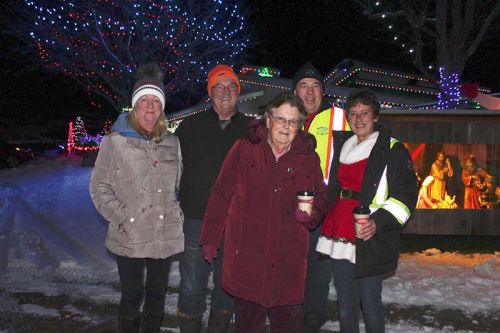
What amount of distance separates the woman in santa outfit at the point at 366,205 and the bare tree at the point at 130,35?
20275mm

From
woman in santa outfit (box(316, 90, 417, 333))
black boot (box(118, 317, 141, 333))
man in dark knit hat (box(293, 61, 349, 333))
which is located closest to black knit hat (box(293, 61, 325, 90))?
man in dark knit hat (box(293, 61, 349, 333))

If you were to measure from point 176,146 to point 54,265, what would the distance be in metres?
3.78

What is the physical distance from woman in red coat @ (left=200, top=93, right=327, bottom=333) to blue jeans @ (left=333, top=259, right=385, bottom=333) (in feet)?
1.63

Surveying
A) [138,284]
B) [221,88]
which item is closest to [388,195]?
[221,88]

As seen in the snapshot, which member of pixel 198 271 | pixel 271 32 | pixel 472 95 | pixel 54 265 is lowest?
pixel 54 265

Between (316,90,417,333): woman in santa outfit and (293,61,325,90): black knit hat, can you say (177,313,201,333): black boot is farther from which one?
(293,61,325,90): black knit hat

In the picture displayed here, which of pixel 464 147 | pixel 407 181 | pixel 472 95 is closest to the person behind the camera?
pixel 407 181

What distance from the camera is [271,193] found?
3.57 m

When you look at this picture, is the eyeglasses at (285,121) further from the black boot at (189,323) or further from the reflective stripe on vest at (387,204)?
the black boot at (189,323)

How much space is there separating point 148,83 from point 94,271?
352 cm

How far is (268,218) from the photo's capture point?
3559 mm

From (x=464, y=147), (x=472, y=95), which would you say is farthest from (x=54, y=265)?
(x=472, y=95)

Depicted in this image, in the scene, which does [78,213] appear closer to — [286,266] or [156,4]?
[286,266]

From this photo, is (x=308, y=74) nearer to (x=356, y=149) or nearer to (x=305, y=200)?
(x=356, y=149)
